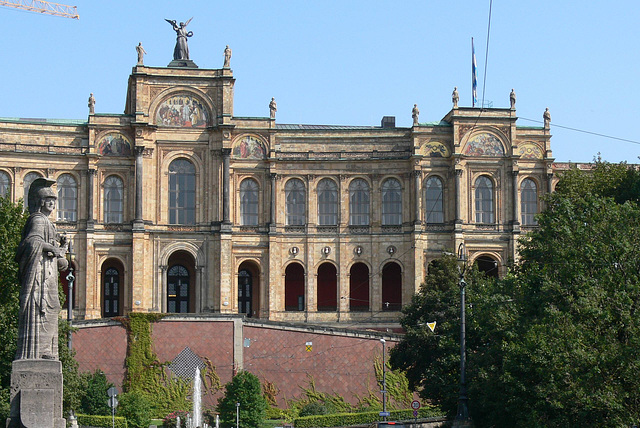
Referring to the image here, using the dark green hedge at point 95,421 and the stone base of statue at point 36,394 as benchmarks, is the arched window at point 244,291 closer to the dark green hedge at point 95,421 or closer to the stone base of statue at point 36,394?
→ the dark green hedge at point 95,421

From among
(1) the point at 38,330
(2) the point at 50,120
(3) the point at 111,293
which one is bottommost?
(3) the point at 111,293

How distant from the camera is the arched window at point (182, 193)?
262ft

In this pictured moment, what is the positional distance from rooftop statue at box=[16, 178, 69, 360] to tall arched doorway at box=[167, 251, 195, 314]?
60555 mm

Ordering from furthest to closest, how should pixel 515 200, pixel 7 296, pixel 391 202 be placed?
pixel 391 202 → pixel 515 200 → pixel 7 296

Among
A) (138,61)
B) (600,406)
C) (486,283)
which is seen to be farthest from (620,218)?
(138,61)

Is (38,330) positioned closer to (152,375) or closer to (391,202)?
(152,375)

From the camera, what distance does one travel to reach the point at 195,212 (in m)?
79.9

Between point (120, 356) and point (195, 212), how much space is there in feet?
49.6

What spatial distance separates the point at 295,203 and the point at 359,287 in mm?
8496

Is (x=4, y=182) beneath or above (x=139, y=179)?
beneath

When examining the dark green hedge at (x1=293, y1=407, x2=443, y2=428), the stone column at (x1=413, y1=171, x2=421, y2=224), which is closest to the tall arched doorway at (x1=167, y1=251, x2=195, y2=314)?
the stone column at (x1=413, y1=171, x2=421, y2=224)

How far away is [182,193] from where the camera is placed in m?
80.1

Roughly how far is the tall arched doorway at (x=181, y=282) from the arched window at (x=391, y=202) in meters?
15.7

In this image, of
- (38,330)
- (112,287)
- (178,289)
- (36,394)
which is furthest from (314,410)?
(36,394)
